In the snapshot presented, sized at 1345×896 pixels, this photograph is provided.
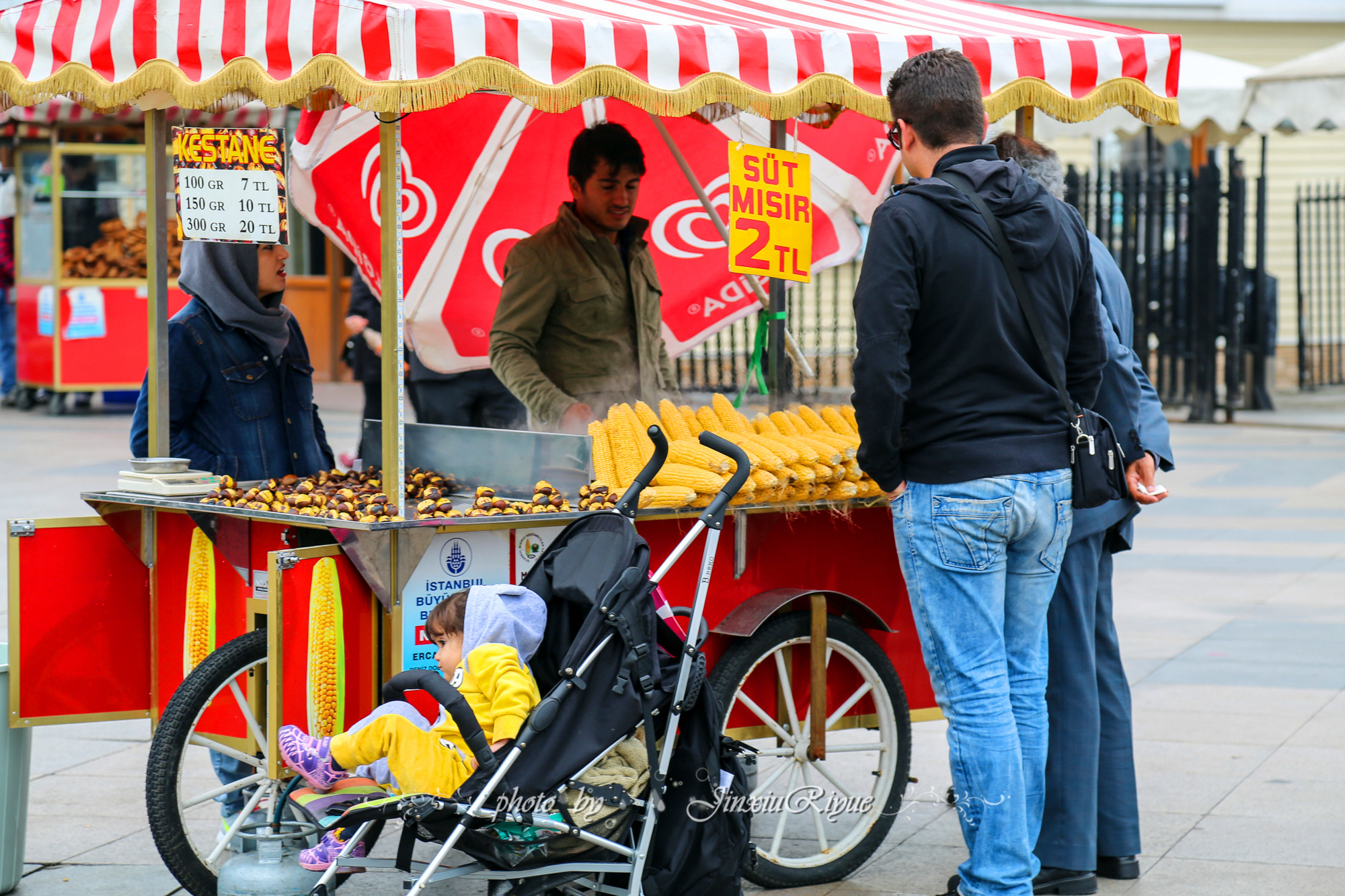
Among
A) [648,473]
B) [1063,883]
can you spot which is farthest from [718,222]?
[1063,883]

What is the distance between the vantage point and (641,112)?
6.50 meters

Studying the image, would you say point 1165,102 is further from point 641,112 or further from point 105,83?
point 105,83

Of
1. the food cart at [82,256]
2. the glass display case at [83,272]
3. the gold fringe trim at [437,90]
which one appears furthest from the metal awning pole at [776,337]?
the glass display case at [83,272]

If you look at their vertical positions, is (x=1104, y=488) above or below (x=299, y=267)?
below

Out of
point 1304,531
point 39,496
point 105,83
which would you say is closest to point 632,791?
point 105,83

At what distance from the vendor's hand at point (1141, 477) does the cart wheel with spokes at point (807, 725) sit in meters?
0.86

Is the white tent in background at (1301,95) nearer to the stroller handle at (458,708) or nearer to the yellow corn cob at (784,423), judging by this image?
the yellow corn cob at (784,423)

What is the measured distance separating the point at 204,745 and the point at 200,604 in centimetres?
42

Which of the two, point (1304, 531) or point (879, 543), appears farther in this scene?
point (1304, 531)

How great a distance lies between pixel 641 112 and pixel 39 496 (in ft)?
20.1

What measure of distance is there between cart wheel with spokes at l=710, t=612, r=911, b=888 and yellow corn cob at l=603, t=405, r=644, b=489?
21.7 inches

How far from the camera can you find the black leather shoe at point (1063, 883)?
4230mm

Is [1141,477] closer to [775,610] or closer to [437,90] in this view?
[775,610]

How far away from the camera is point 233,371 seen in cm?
476
